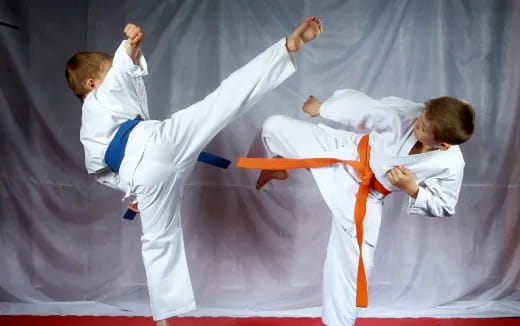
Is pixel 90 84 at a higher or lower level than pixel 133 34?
lower

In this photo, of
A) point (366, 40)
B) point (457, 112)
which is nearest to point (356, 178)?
point (457, 112)

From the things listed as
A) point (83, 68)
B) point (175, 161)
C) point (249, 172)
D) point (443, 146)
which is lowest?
point (249, 172)

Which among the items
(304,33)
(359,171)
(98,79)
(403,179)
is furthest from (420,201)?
(98,79)

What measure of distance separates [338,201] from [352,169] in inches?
5.5

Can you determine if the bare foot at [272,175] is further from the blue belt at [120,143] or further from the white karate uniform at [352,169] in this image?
the blue belt at [120,143]

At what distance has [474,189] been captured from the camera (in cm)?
296

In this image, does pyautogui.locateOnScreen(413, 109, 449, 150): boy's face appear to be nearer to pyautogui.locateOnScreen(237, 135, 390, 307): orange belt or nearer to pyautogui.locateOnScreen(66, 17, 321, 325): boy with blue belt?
pyautogui.locateOnScreen(237, 135, 390, 307): orange belt

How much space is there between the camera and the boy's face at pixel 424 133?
1.88 metres

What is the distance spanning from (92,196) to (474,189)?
2060 millimetres

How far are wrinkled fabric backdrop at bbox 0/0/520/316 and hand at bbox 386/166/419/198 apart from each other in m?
0.95

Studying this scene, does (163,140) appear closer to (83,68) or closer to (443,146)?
(83,68)

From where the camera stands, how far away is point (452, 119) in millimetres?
1804

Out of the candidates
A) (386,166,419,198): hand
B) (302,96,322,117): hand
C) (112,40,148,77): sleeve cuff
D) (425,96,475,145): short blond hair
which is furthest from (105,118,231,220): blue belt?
(425,96,475,145): short blond hair

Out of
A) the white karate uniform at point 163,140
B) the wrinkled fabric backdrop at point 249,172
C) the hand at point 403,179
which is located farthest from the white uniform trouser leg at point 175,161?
the wrinkled fabric backdrop at point 249,172
